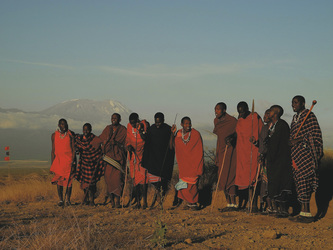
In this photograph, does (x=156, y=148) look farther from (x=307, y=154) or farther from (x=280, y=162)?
(x=307, y=154)

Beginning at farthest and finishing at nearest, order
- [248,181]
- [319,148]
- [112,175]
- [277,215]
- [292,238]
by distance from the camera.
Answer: [112,175] < [248,181] < [277,215] < [319,148] < [292,238]

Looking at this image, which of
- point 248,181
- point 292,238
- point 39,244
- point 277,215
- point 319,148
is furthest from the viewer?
point 248,181

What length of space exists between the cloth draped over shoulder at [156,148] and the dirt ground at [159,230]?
3.64ft

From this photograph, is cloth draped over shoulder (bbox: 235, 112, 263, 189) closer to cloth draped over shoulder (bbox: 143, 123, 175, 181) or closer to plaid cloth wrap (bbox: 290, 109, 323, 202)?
plaid cloth wrap (bbox: 290, 109, 323, 202)

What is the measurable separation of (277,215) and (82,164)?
569 centimetres

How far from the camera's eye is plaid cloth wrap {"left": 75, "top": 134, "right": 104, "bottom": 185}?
42.1ft

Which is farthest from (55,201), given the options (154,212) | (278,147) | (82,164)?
(278,147)

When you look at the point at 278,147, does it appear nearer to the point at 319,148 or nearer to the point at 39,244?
the point at 319,148

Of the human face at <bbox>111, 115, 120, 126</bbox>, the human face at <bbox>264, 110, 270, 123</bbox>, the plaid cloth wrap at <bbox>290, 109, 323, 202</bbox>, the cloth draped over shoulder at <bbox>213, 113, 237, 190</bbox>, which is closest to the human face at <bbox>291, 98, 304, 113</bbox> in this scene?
the plaid cloth wrap at <bbox>290, 109, 323, 202</bbox>

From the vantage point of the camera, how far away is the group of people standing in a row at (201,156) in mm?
9586

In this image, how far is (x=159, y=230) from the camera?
258 inches

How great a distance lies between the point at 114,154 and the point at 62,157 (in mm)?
1529

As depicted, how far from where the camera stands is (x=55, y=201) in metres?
14.1

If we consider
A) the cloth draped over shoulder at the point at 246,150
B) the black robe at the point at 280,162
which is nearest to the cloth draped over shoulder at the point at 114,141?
the cloth draped over shoulder at the point at 246,150
